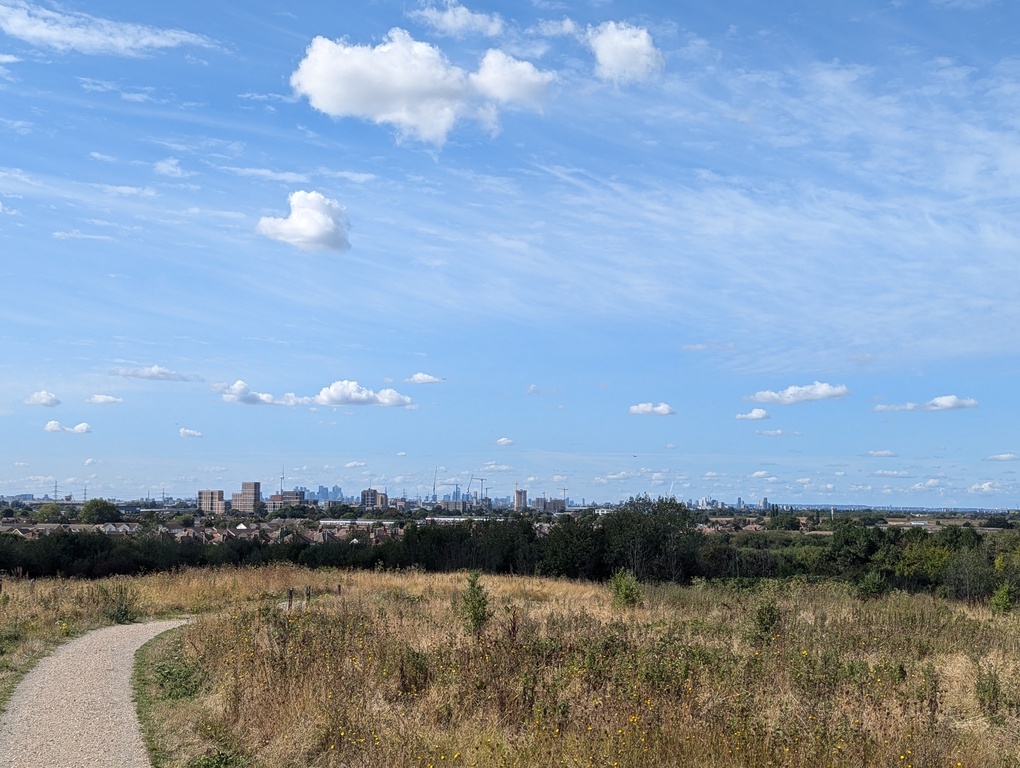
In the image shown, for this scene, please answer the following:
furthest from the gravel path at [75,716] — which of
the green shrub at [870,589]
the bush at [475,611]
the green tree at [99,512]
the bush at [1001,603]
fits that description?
the green tree at [99,512]

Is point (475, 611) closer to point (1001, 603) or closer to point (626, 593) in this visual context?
point (626, 593)

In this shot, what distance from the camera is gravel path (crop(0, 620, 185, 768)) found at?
979 cm

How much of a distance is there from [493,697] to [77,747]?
191 inches

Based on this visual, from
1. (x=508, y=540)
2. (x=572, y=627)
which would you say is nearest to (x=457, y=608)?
(x=572, y=627)

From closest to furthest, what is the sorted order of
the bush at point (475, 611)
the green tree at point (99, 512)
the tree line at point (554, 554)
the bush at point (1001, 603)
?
the bush at point (475, 611) < the bush at point (1001, 603) < the tree line at point (554, 554) < the green tree at point (99, 512)

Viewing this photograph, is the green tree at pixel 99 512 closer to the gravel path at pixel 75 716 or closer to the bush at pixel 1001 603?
the gravel path at pixel 75 716

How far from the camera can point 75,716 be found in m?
11.7

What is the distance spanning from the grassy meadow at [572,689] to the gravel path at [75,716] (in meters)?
0.35

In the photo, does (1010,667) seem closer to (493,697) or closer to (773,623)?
(773,623)

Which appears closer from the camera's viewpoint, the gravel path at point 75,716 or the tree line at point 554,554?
the gravel path at point 75,716

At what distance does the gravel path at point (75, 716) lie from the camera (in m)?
9.79

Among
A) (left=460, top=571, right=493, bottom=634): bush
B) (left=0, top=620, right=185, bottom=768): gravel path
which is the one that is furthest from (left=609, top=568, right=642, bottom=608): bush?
(left=0, top=620, right=185, bottom=768): gravel path

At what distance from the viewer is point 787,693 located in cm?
1159

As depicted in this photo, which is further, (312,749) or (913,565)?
(913,565)
